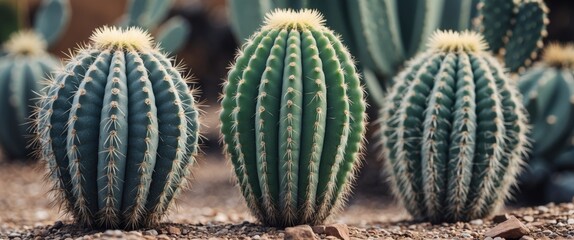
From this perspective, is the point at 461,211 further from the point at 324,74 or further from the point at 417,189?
the point at 324,74

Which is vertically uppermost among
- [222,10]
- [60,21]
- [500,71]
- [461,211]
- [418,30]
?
[222,10]

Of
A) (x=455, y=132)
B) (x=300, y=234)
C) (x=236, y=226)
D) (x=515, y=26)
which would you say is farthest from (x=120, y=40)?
(x=515, y=26)

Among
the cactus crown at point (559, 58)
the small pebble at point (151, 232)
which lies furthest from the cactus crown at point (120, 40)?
the cactus crown at point (559, 58)

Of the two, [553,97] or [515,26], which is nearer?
[515,26]

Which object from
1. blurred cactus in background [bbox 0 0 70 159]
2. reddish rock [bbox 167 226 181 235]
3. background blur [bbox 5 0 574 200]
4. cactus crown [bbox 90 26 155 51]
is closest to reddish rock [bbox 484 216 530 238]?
reddish rock [bbox 167 226 181 235]

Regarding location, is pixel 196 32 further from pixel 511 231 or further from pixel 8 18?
pixel 511 231

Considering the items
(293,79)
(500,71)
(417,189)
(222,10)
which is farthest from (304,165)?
(222,10)
